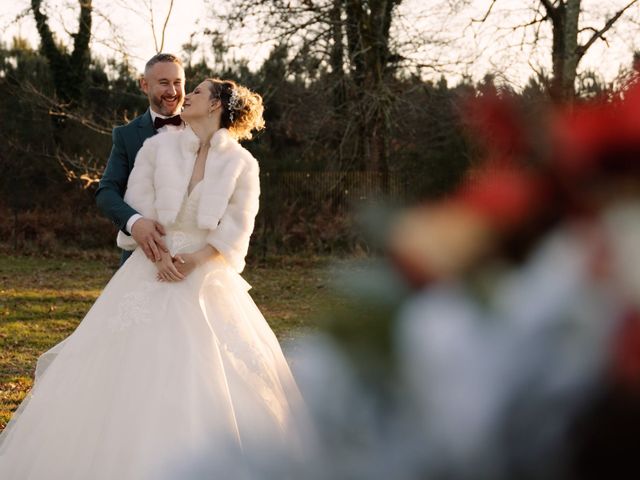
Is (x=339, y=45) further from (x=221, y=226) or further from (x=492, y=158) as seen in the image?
(x=492, y=158)

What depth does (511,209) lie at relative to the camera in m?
0.70

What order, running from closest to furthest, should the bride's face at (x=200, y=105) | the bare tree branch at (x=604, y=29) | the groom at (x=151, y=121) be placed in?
the bride's face at (x=200, y=105), the groom at (x=151, y=121), the bare tree branch at (x=604, y=29)

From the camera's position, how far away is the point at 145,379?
3693mm

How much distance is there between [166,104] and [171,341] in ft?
4.32

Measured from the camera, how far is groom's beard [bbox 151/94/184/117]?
14.8ft

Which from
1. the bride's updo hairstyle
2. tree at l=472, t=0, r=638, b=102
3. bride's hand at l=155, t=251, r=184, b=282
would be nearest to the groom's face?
the bride's updo hairstyle

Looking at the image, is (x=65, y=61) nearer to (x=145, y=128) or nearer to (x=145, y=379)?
(x=145, y=128)

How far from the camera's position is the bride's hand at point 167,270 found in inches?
152

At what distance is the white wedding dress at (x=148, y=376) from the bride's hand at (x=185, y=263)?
1.2 inches

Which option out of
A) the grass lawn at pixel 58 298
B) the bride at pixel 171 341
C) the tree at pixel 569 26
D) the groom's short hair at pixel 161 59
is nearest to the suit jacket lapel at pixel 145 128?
the groom's short hair at pixel 161 59

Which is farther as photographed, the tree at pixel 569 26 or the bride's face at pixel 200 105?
the tree at pixel 569 26

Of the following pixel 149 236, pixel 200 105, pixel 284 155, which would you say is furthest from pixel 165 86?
pixel 284 155

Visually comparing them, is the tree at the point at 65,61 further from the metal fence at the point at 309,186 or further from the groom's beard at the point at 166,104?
the groom's beard at the point at 166,104

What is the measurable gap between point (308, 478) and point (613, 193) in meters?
0.32
